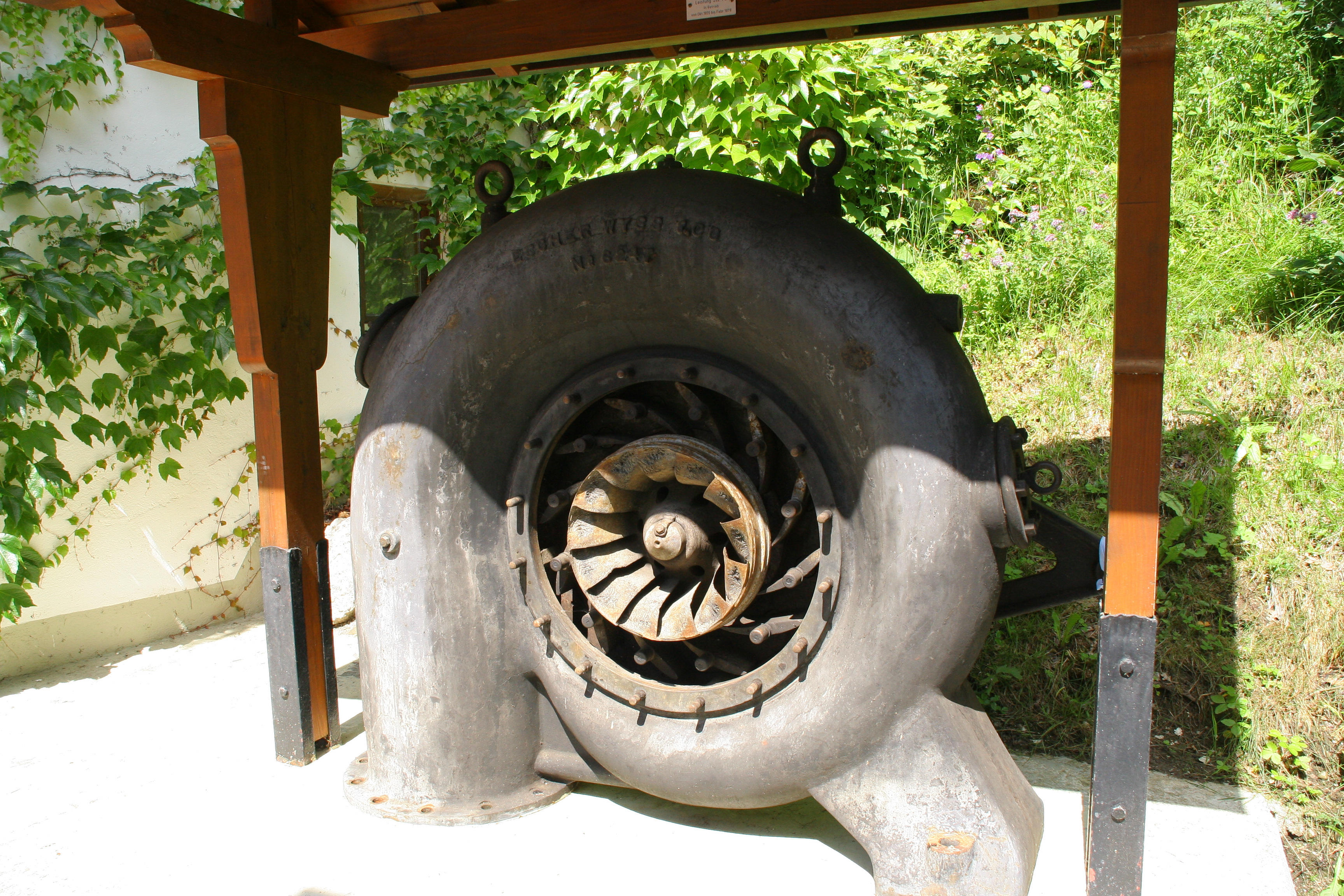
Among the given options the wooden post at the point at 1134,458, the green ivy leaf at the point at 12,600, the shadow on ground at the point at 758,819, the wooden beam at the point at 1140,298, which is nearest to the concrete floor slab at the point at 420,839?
the shadow on ground at the point at 758,819

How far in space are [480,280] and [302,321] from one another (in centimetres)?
84

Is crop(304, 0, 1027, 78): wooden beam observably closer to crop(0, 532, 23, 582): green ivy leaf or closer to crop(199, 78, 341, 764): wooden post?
crop(199, 78, 341, 764): wooden post

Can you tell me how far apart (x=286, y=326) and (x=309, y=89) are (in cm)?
71

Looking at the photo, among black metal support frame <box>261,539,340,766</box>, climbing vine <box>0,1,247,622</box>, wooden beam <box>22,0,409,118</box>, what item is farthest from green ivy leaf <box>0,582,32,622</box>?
wooden beam <box>22,0,409,118</box>

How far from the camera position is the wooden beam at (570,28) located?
2.40 m

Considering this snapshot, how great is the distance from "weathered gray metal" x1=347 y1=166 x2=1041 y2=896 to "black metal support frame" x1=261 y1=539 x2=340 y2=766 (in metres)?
0.23

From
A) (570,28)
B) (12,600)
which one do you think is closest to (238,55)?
(570,28)

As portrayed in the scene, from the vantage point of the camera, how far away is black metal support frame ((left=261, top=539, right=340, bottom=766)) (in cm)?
268

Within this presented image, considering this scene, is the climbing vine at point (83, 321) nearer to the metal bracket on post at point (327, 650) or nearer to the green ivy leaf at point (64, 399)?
the green ivy leaf at point (64, 399)

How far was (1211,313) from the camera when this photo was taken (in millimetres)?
3777

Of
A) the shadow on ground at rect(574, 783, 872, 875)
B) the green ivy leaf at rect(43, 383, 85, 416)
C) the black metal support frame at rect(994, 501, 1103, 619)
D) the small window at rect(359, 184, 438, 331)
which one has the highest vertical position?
the small window at rect(359, 184, 438, 331)

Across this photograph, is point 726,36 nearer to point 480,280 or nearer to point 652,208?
point 652,208

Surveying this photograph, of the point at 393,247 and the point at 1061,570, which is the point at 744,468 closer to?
the point at 1061,570

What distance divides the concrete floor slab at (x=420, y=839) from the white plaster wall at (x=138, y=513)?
1.00 metres
